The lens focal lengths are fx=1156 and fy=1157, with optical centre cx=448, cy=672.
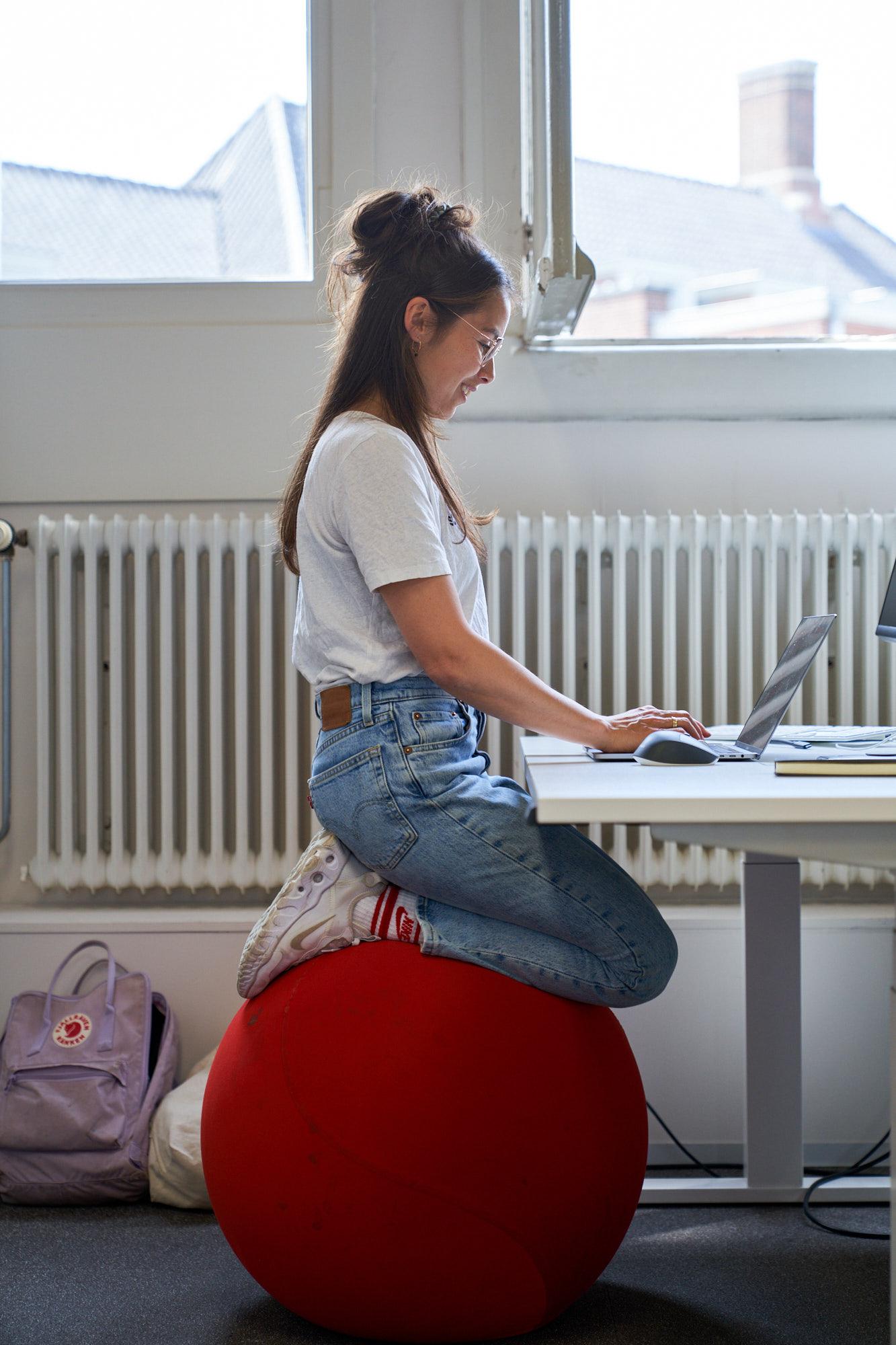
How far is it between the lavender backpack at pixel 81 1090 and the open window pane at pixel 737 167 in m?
1.62

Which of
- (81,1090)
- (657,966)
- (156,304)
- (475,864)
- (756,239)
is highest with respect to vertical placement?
(756,239)

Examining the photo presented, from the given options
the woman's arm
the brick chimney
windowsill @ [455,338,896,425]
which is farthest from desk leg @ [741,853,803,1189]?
the brick chimney

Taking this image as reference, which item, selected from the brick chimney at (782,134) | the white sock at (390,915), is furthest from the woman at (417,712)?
the brick chimney at (782,134)

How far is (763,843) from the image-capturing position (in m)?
0.99

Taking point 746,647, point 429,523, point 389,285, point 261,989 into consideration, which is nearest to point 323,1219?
point 261,989

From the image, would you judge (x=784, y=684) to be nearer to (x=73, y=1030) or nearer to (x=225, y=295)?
(x=73, y=1030)

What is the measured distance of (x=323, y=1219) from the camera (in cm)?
126

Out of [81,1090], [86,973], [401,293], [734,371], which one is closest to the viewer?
[401,293]

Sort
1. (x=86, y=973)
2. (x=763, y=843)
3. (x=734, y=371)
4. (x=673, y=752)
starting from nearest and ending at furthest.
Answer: (x=763, y=843)
(x=673, y=752)
(x=86, y=973)
(x=734, y=371)

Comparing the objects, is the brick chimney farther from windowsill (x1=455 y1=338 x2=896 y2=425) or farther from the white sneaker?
the white sneaker

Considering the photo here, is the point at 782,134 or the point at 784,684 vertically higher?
the point at 782,134

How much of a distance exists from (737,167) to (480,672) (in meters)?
1.67

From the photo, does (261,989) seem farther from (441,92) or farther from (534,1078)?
(441,92)

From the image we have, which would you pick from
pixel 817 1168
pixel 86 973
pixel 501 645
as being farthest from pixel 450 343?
pixel 817 1168
